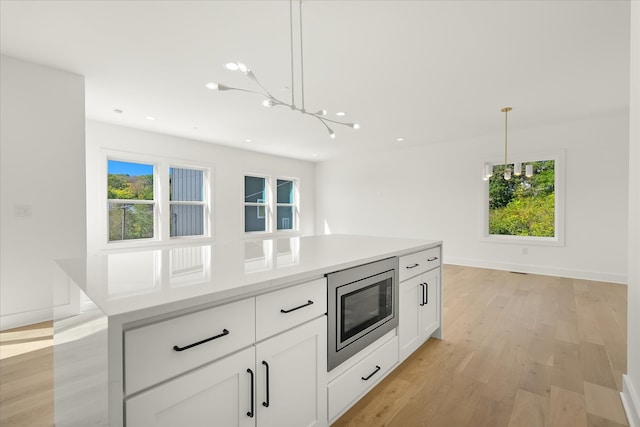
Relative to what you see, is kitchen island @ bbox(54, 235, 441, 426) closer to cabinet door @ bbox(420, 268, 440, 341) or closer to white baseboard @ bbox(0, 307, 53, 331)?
cabinet door @ bbox(420, 268, 440, 341)

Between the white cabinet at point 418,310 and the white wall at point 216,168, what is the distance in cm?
468

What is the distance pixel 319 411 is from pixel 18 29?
11.0ft

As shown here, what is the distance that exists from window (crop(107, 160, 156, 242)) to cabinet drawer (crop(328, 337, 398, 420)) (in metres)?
4.75

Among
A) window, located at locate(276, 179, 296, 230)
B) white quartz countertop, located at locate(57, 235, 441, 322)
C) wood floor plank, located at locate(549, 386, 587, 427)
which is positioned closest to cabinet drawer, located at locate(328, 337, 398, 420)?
white quartz countertop, located at locate(57, 235, 441, 322)

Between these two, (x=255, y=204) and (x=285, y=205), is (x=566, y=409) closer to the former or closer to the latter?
(x=255, y=204)

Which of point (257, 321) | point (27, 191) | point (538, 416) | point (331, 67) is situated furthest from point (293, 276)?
point (27, 191)

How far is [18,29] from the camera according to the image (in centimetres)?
221

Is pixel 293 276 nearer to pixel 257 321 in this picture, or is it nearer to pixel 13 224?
pixel 257 321

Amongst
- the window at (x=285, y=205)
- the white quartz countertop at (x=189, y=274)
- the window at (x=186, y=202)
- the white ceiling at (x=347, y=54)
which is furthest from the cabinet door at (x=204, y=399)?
the window at (x=285, y=205)

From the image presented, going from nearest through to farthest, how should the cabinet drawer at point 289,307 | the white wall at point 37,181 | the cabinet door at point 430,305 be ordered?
the cabinet drawer at point 289,307
the cabinet door at point 430,305
the white wall at point 37,181

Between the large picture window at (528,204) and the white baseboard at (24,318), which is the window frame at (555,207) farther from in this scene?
the white baseboard at (24,318)

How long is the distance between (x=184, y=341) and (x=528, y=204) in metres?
5.98

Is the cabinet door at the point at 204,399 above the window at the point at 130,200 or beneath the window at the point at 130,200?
beneath

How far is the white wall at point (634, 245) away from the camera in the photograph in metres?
1.40
